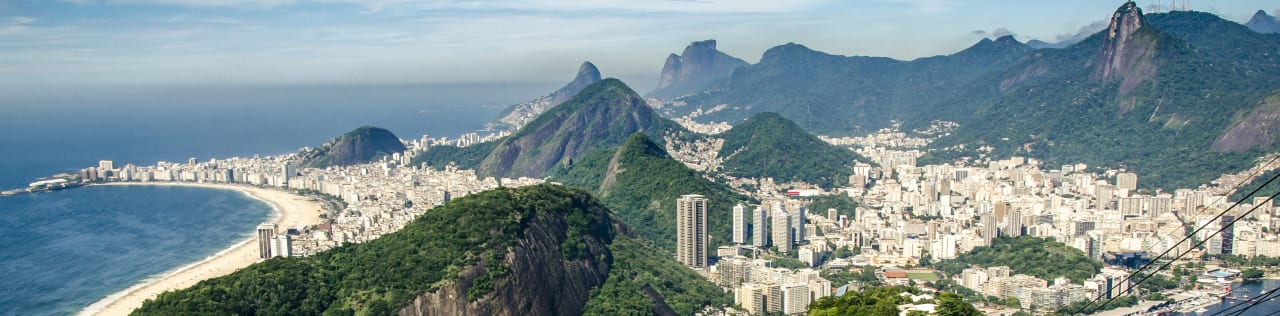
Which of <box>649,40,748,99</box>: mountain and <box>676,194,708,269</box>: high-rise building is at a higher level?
<box>649,40,748,99</box>: mountain

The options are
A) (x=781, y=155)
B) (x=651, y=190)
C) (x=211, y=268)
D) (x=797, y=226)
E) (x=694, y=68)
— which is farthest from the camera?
(x=694, y=68)

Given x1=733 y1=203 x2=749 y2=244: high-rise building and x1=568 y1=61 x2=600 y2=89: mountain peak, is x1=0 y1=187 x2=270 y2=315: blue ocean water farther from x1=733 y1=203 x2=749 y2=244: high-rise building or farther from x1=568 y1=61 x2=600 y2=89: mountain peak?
x1=568 y1=61 x2=600 y2=89: mountain peak

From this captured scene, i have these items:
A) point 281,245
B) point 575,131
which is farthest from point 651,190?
point 575,131

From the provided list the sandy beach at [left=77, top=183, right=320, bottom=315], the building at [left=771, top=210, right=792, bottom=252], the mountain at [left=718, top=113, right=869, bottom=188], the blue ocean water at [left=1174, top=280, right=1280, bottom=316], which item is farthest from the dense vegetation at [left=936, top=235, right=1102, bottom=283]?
the sandy beach at [left=77, top=183, right=320, bottom=315]

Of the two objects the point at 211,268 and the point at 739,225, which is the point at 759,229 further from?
the point at 211,268

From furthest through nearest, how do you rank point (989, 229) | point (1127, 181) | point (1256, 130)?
point (1256, 130) < point (1127, 181) < point (989, 229)

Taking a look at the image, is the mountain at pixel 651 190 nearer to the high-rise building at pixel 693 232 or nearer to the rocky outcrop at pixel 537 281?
the high-rise building at pixel 693 232
